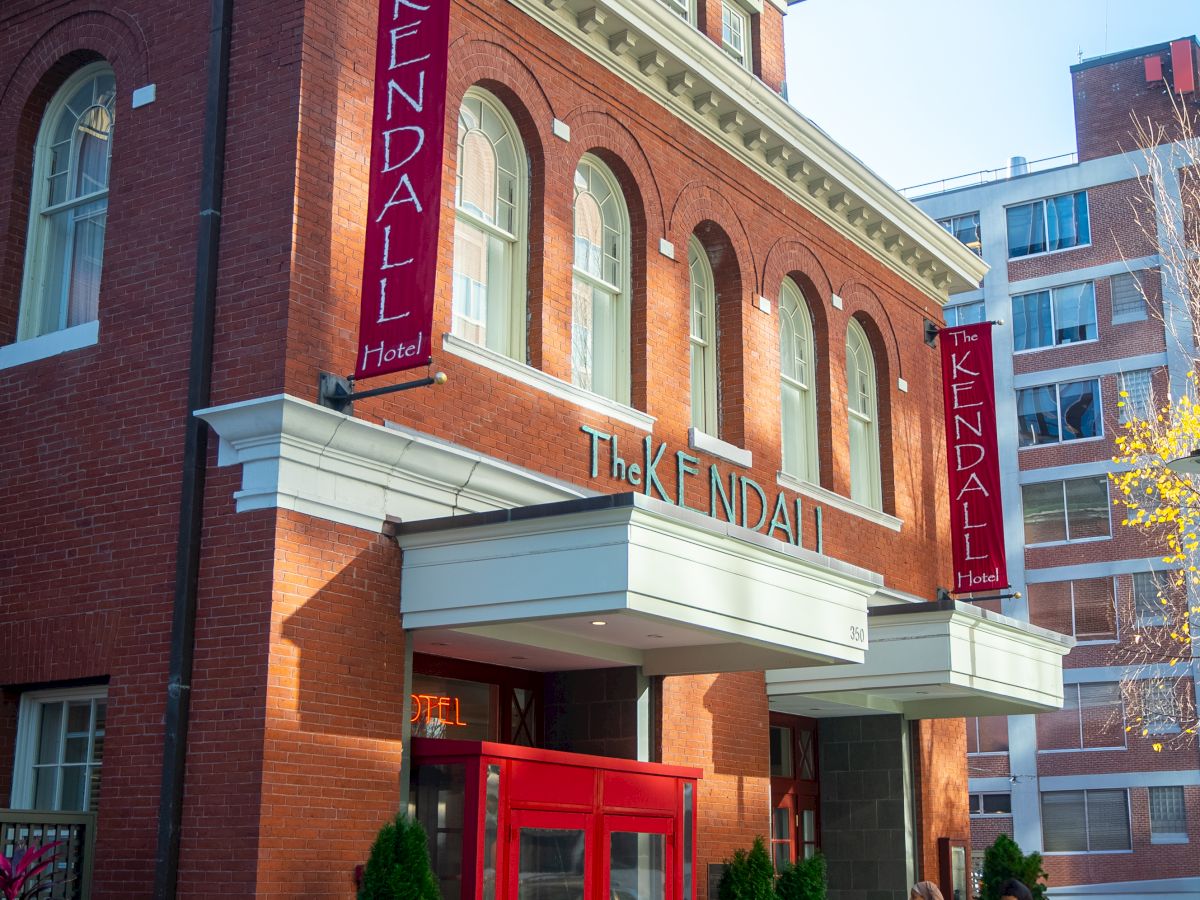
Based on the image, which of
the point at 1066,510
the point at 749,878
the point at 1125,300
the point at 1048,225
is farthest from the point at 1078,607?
the point at 749,878

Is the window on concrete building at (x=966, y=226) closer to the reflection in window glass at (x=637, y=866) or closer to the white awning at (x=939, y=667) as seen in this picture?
the white awning at (x=939, y=667)

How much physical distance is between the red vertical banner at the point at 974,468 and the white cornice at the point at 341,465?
9.79m

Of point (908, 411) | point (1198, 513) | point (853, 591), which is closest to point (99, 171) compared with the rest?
point (853, 591)

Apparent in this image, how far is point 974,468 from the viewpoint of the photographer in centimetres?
2109

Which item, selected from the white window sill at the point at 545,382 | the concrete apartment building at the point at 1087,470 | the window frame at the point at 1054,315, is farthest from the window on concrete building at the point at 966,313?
the white window sill at the point at 545,382

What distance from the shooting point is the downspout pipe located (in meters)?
11.1

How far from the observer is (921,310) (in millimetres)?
22875

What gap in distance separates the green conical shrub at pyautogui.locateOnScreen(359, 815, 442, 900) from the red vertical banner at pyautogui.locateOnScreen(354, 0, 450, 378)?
11.1ft

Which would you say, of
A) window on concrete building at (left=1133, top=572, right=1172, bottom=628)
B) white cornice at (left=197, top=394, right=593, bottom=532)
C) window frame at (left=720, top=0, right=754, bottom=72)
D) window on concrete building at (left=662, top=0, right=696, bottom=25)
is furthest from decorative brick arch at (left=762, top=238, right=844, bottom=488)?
window on concrete building at (left=1133, top=572, right=1172, bottom=628)

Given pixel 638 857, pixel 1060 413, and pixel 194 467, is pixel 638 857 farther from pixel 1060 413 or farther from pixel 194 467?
pixel 1060 413

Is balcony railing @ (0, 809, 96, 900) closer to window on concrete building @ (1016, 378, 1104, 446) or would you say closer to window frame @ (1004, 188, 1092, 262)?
window on concrete building @ (1016, 378, 1104, 446)

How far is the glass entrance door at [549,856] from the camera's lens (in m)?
12.1

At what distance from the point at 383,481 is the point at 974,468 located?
36.9 feet

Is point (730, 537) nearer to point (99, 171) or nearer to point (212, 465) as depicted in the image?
point (212, 465)
